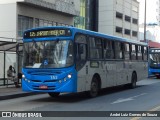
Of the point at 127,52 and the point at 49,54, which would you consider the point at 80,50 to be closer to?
the point at 49,54

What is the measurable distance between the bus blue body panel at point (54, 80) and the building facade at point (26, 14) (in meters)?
17.8

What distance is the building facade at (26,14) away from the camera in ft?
104

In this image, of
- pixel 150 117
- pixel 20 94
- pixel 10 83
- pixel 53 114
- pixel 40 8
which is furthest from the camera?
pixel 40 8

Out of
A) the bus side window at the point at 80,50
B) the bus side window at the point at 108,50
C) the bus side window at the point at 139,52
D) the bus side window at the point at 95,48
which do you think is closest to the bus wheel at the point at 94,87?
the bus side window at the point at 95,48

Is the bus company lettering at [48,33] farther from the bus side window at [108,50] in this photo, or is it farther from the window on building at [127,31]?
the window on building at [127,31]

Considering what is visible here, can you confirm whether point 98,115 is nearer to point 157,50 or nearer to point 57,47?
point 57,47

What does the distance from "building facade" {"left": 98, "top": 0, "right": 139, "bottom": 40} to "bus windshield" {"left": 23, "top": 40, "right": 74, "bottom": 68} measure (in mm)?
61147

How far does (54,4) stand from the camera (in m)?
35.6

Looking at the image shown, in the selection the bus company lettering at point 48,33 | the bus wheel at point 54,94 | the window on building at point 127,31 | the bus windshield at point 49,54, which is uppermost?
the window on building at point 127,31

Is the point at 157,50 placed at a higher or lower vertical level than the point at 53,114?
higher

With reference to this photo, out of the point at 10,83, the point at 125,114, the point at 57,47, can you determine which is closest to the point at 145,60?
the point at 10,83

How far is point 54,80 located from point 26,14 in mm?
19684

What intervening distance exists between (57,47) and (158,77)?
79.2ft

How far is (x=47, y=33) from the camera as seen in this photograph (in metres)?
14.6
